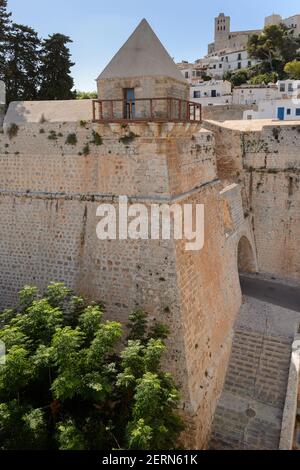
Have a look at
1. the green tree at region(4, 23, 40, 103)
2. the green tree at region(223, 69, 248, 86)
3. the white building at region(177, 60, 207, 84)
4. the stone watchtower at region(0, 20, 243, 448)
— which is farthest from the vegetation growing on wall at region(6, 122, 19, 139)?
the green tree at region(223, 69, 248, 86)

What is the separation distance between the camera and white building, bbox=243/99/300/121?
3269 centimetres

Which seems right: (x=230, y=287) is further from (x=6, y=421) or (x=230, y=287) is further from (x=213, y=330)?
(x=6, y=421)

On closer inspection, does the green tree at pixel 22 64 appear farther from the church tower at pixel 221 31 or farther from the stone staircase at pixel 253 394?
the church tower at pixel 221 31

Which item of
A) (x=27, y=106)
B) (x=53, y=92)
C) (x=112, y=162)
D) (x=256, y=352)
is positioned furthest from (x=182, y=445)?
(x=53, y=92)

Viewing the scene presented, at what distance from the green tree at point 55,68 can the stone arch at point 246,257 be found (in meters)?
13.1

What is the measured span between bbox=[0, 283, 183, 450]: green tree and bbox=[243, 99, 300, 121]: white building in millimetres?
29196

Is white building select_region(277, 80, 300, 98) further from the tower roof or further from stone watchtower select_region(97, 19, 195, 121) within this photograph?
stone watchtower select_region(97, 19, 195, 121)

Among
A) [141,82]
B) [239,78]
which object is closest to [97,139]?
[141,82]

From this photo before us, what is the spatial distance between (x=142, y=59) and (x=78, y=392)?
8.36 metres

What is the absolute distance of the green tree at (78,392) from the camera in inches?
280

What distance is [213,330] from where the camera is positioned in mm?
12227

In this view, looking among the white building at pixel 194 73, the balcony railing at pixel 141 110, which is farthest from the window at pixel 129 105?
the white building at pixel 194 73

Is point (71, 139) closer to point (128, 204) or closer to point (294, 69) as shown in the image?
point (128, 204)

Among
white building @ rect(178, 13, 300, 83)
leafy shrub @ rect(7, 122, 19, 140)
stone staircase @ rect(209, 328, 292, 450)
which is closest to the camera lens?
stone staircase @ rect(209, 328, 292, 450)
